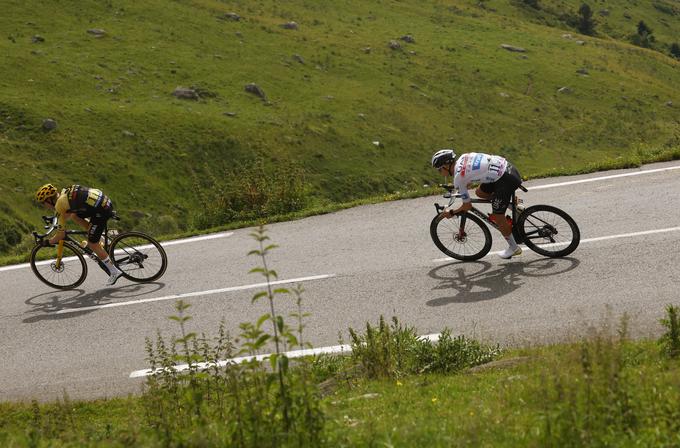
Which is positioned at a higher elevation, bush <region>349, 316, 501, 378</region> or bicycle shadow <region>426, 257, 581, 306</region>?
bicycle shadow <region>426, 257, 581, 306</region>

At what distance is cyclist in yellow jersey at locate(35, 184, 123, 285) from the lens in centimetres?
1387

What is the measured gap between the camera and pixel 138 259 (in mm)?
14320

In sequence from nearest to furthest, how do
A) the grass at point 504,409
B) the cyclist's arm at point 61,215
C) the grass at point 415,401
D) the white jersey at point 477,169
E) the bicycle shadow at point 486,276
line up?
the grass at point 504,409
the grass at point 415,401
the bicycle shadow at point 486,276
the white jersey at point 477,169
the cyclist's arm at point 61,215

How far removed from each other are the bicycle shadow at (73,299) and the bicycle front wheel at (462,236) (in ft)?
15.8

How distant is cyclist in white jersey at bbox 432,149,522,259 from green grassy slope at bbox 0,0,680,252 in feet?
24.8

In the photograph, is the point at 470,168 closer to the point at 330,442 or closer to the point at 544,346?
the point at 544,346

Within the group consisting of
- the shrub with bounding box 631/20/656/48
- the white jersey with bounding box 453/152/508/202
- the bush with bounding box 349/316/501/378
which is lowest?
the bush with bounding box 349/316/501/378

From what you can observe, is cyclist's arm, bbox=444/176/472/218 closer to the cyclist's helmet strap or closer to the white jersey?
the white jersey

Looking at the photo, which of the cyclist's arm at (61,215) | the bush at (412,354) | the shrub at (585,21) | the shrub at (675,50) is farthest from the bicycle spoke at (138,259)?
the shrub at (675,50)

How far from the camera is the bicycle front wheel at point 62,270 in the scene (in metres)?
14.6

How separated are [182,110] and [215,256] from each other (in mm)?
32134

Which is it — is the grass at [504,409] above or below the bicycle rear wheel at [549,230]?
below

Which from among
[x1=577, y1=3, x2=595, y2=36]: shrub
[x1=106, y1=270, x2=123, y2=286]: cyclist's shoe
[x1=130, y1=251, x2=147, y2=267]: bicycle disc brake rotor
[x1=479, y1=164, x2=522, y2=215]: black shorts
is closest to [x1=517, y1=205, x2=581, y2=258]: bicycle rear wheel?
[x1=479, y1=164, x2=522, y2=215]: black shorts

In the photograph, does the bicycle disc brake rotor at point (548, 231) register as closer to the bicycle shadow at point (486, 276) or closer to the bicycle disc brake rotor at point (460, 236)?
the bicycle shadow at point (486, 276)
